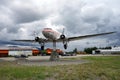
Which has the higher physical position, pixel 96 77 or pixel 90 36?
pixel 90 36

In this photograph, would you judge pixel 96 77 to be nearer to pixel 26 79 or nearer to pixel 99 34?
pixel 26 79

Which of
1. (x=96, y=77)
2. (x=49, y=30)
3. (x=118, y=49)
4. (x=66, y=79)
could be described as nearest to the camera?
(x=66, y=79)

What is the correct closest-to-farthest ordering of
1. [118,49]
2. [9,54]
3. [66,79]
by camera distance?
[66,79] < [9,54] < [118,49]

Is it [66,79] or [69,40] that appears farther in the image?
[69,40]

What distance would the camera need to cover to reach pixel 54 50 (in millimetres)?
56562

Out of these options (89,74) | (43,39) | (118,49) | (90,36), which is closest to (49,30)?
(43,39)

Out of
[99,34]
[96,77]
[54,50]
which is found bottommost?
[96,77]

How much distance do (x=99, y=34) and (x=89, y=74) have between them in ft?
106

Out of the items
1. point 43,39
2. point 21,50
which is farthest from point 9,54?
point 43,39

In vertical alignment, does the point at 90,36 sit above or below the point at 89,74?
above

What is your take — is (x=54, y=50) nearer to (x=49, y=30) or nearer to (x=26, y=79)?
(x=49, y=30)

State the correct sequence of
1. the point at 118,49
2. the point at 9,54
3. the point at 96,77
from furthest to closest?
the point at 118,49 → the point at 9,54 → the point at 96,77

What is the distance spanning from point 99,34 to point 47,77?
34.7 meters

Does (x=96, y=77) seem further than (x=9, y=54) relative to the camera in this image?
No
